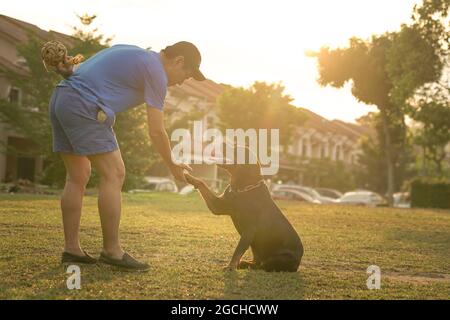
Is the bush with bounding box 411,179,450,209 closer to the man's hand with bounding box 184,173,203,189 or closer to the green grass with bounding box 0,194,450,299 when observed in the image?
the green grass with bounding box 0,194,450,299

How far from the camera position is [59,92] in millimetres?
5438

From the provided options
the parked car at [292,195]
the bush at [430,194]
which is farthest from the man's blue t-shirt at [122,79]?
the parked car at [292,195]

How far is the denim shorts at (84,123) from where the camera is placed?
5297 millimetres

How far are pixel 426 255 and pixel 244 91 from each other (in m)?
33.4

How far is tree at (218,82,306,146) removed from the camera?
40844mm

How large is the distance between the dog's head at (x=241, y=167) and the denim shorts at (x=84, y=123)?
1.24 metres

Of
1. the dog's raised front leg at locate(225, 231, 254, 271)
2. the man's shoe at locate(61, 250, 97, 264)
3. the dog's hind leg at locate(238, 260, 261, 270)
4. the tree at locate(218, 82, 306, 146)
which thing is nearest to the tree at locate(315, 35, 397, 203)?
the tree at locate(218, 82, 306, 146)

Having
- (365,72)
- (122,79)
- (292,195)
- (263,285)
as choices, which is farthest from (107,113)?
(292,195)

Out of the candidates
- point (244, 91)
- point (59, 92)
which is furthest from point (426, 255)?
point (244, 91)

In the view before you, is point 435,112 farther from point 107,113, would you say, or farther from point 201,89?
point 107,113

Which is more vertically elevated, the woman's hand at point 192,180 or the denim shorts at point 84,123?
the denim shorts at point 84,123

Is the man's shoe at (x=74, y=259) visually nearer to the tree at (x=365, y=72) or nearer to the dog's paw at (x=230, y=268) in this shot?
the dog's paw at (x=230, y=268)

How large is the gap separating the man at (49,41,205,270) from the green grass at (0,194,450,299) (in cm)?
35
